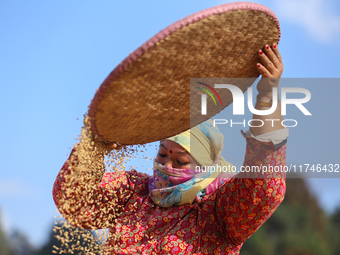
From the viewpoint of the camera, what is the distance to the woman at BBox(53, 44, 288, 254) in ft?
5.40

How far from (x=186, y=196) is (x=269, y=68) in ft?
2.77

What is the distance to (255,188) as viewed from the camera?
65.6 inches

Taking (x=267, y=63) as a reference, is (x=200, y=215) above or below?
below

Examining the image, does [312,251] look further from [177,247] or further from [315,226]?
[177,247]

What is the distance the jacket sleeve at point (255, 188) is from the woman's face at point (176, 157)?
1.42 feet

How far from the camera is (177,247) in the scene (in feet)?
6.28

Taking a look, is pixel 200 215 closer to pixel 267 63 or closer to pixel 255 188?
pixel 255 188

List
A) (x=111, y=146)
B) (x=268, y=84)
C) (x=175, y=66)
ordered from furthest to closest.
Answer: (x=111, y=146) < (x=268, y=84) < (x=175, y=66)

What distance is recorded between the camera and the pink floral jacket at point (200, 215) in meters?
1.66

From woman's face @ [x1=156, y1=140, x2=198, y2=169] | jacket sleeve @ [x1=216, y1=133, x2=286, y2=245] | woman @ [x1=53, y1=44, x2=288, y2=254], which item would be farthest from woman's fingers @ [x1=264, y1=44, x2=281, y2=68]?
woman's face @ [x1=156, y1=140, x2=198, y2=169]

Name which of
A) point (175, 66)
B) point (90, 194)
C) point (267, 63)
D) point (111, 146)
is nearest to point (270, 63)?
point (267, 63)

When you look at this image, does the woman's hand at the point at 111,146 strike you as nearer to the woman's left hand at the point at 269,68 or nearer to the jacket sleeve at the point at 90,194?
the jacket sleeve at the point at 90,194

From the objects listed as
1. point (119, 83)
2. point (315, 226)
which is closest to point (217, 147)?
point (119, 83)

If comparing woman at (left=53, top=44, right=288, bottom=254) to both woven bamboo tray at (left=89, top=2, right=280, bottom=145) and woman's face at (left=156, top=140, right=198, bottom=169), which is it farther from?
woven bamboo tray at (left=89, top=2, right=280, bottom=145)
